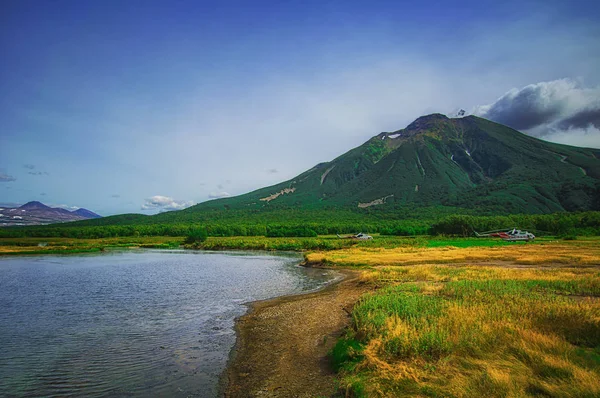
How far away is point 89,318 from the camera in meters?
21.9

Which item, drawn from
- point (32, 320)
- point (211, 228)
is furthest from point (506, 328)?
point (211, 228)

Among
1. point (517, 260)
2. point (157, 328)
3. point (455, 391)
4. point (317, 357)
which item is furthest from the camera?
point (517, 260)

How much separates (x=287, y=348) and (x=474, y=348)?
7.97m

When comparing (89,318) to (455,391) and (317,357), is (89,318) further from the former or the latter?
(455,391)

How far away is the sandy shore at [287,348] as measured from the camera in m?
11.8

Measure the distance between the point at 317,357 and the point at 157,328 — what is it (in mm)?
10263

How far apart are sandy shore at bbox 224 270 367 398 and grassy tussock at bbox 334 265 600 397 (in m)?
1.28

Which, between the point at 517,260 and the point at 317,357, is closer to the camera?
the point at 317,357

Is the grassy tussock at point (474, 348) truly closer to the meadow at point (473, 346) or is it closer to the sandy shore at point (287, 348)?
the meadow at point (473, 346)

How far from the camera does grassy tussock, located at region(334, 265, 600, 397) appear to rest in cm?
877

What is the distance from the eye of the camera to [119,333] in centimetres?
1872

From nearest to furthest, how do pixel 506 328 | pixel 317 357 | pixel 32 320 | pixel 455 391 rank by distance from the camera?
pixel 455 391
pixel 506 328
pixel 317 357
pixel 32 320

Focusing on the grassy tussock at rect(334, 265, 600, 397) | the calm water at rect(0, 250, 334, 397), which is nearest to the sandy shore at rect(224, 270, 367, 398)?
the calm water at rect(0, 250, 334, 397)

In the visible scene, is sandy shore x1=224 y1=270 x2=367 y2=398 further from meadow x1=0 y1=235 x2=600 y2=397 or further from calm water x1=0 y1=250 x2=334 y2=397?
meadow x1=0 y1=235 x2=600 y2=397
